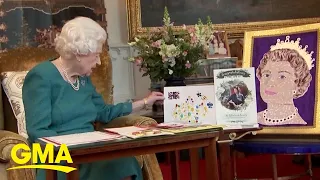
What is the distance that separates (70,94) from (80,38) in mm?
296

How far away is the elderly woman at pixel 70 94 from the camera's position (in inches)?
83.2

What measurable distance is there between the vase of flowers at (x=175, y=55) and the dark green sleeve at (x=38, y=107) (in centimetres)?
84

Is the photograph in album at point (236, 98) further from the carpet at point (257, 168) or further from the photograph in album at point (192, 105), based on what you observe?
the carpet at point (257, 168)

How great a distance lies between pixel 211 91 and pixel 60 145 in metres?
0.92

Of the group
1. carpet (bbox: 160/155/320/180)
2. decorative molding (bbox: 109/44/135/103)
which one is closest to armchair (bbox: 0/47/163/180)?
carpet (bbox: 160/155/320/180)

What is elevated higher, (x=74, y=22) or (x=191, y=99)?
(x=74, y=22)

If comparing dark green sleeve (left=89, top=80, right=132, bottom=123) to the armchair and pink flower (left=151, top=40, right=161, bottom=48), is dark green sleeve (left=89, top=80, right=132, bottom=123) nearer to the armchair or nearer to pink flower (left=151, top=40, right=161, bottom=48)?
the armchair

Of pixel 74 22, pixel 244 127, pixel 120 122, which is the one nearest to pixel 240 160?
pixel 120 122

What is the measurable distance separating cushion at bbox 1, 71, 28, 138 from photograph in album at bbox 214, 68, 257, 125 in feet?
4.12

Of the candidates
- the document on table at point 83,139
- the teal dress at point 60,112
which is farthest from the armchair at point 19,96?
the document on table at point 83,139

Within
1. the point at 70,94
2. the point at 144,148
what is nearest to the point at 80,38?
the point at 70,94

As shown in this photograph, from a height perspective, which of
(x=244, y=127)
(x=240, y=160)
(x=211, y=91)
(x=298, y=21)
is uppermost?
(x=298, y=21)

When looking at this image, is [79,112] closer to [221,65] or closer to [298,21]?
[221,65]

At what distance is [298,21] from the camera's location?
4453mm
